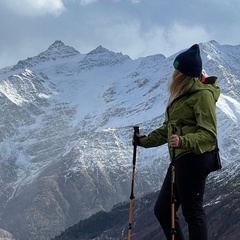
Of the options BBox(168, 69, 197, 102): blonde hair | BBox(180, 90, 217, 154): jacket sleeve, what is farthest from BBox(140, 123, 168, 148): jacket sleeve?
BBox(180, 90, 217, 154): jacket sleeve

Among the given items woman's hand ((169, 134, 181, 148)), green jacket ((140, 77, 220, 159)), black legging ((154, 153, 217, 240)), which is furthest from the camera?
black legging ((154, 153, 217, 240))

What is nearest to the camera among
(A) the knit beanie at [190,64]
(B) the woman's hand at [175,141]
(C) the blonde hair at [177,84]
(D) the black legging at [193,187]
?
(B) the woman's hand at [175,141]

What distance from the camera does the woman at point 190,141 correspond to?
9.96 metres

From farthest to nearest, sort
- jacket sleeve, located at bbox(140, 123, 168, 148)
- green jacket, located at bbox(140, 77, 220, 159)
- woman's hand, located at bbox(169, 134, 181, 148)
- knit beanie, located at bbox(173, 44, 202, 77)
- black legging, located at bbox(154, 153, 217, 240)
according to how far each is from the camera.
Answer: jacket sleeve, located at bbox(140, 123, 168, 148)
knit beanie, located at bbox(173, 44, 202, 77)
black legging, located at bbox(154, 153, 217, 240)
green jacket, located at bbox(140, 77, 220, 159)
woman's hand, located at bbox(169, 134, 181, 148)

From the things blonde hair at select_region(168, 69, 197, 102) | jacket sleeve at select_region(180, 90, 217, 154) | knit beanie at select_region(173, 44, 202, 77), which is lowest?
jacket sleeve at select_region(180, 90, 217, 154)

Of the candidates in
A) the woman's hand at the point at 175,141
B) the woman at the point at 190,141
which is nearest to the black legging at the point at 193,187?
the woman at the point at 190,141

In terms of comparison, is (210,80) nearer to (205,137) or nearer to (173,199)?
(205,137)

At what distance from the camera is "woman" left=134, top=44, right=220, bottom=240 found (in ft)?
32.7

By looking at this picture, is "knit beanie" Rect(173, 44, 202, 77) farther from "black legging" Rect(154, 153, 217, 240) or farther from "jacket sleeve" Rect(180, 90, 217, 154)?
"black legging" Rect(154, 153, 217, 240)

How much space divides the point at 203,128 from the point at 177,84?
0.99 m

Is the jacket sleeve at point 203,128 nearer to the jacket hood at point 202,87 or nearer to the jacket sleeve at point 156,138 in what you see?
the jacket hood at point 202,87

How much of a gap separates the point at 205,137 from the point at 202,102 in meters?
0.58

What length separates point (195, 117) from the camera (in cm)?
1023

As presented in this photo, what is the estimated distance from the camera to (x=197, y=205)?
33.3 feet
